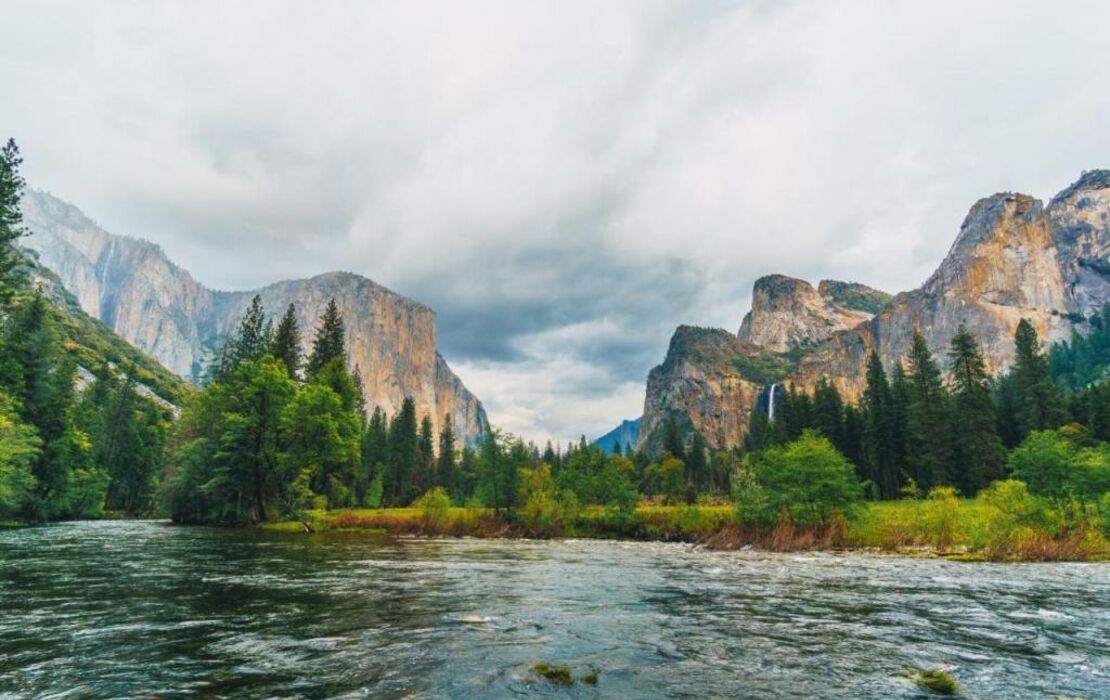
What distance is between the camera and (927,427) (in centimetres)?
7900

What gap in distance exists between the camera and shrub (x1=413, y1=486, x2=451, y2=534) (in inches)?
2020

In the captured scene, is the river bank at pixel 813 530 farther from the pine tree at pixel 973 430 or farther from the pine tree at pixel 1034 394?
the pine tree at pixel 1034 394

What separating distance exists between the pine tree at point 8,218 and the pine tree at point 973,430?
3723 inches

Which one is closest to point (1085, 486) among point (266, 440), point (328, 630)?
point (328, 630)

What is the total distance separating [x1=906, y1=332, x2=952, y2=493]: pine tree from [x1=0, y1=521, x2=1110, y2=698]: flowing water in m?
61.1

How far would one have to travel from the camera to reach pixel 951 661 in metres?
9.34

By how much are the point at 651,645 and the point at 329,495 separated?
75887 millimetres

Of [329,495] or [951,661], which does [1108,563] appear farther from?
[329,495]

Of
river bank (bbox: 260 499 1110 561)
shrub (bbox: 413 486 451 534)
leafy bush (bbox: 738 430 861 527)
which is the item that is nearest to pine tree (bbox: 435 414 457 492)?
shrub (bbox: 413 486 451 534)

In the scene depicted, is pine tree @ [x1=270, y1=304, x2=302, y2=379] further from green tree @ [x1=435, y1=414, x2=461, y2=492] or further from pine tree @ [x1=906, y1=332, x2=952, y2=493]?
pine tree @ [x1=906, y1=332, x2=952, y2=493]

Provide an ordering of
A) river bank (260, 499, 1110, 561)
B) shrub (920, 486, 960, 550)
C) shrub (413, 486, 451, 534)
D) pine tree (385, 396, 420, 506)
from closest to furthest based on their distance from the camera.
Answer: river bank (260, 499, 1110, 561) < shrub (920, 486, 960, 550) < shrub (413, 486, 451, 534) < pine tree (385, 396, 420, 506)

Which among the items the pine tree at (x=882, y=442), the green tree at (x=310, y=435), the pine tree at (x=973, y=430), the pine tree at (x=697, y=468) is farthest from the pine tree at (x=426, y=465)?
the pine tree at (x=973, y=430)

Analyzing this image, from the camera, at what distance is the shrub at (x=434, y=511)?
51312 millimetres

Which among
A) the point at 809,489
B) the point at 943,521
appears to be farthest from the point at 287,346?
the point at 943,521
